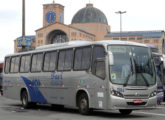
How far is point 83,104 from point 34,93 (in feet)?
15.9

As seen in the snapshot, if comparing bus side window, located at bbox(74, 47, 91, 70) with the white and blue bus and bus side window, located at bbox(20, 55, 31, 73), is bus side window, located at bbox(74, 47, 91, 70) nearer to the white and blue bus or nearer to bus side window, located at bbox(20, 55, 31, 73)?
the white and blue bus

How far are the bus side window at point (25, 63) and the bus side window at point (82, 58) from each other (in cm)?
476

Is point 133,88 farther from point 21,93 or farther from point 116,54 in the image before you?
point 21,93

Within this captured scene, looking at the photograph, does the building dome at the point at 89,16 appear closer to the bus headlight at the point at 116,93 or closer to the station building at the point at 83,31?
the station building at the point at 83,31

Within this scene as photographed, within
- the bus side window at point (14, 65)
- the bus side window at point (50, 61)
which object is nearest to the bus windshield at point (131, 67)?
the bus side window at point (50, 61)

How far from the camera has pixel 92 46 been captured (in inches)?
647

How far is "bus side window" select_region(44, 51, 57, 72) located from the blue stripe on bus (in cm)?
139

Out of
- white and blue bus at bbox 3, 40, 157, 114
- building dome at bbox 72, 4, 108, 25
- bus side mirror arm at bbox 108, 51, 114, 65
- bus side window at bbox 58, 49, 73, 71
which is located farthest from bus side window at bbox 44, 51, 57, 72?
building dome at bbox 72, 4, 108, 25

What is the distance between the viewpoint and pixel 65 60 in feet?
59.5

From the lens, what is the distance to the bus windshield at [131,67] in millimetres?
15117

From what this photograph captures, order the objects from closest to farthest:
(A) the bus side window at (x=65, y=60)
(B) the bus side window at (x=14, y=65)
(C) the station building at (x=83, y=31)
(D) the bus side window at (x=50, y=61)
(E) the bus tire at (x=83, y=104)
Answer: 1. (E) the bus tire at (x=83, y=104)
2. (A) the bus side window at (x=65, y=60)
3. (D) the bus side window at (x=50, y=61)
4. (B) the bus side window at (x=14, y=65)
5. (C) the station building at (x=83, y=31)

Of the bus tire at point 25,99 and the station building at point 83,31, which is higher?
the station building at point 83,31

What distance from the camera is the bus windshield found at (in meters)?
15.1

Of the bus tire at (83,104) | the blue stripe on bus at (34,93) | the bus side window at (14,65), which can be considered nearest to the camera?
the bus tire at (83,104)
